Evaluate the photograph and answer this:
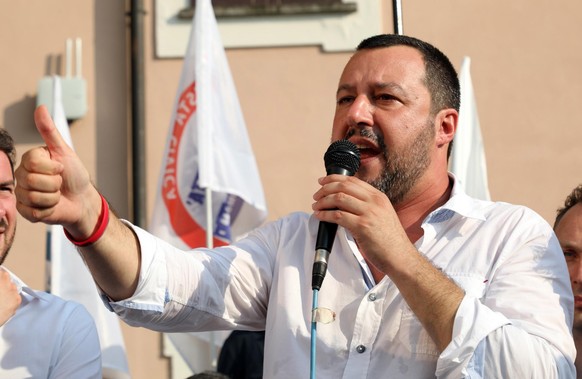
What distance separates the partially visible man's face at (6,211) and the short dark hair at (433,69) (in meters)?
1.23

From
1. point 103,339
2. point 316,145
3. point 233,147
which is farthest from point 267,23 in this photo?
point 103,339

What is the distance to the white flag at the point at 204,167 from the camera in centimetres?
688

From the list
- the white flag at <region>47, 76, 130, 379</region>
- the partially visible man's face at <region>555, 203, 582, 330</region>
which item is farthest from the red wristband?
the white flag at <region>47, 76, 130, 379</region>

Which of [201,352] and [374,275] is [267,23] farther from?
[374,275]

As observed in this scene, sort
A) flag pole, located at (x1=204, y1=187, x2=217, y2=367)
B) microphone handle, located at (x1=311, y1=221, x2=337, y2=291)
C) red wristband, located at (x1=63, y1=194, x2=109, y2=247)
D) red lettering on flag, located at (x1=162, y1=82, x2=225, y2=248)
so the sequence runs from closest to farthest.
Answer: red wristband, located at (x1=63, y1=194, x2=109, y2=247) < microphone handle, located at (x1=311, y1=221, x2=337, y2=291) < flag pole, located at (x1=204, y1=187, x2=217, y2=367) < red lettering on flag, located at (x1=162, y1=82, x2=225, y2=248)

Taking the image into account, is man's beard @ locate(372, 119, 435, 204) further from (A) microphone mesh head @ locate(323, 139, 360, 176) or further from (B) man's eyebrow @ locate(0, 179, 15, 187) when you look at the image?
(B) man's eyebrow @ locate(0, 179, 15, 187)

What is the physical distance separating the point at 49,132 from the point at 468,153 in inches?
184

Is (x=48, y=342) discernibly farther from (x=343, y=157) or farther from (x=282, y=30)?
(x=282, y=30)

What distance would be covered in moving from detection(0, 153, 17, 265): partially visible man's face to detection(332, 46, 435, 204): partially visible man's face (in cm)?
115

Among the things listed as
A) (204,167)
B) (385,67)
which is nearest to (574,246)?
(385,67)

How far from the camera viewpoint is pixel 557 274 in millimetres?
3086

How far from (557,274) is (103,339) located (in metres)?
3.43

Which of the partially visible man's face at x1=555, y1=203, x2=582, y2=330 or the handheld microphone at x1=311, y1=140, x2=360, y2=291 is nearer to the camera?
the handheld microphone at x1=311, y1=140, x2=360, y2=291

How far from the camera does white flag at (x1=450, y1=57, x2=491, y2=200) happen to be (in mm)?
6738
